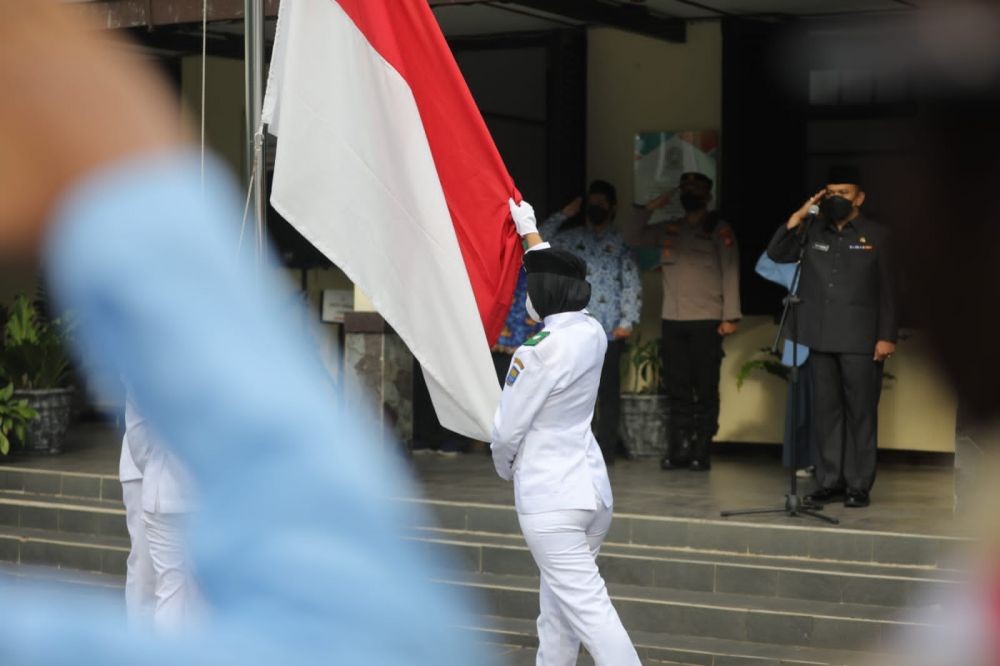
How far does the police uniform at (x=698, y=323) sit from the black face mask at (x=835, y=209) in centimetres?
218

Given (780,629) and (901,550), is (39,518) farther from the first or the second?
(901,550)

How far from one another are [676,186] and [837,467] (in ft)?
11.6

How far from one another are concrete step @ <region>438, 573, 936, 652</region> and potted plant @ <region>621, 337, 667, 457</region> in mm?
3701

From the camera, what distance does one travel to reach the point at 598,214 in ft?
39.2

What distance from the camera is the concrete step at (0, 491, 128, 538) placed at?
10914 mm

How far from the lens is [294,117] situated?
17.1ft

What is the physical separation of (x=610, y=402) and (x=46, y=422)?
4.72 metres

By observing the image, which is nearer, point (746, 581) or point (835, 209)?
point (746, 581)

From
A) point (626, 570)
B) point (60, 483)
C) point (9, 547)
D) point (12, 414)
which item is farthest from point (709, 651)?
point (12, 414)

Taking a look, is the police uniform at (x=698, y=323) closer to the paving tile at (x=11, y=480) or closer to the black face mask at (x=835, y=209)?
the black face mask at (x=835, y=209)

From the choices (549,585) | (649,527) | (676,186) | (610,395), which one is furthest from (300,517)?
(676,186)

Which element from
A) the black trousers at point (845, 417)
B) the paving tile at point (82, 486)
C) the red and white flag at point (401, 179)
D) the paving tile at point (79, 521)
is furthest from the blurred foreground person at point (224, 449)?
the paving tile at point (82, 486)

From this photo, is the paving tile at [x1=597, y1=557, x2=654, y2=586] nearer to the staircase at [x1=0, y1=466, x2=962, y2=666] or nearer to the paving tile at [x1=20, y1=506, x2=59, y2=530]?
the staircase at [x1=0, y1=466, x2=962, y2=666]

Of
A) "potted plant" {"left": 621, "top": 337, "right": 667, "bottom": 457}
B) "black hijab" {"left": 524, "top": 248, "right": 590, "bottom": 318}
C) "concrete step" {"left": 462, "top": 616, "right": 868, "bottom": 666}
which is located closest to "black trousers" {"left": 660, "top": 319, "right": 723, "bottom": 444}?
"potted plant" {"left": 621, "top": 337, "right": 667, "bottom": 457}
